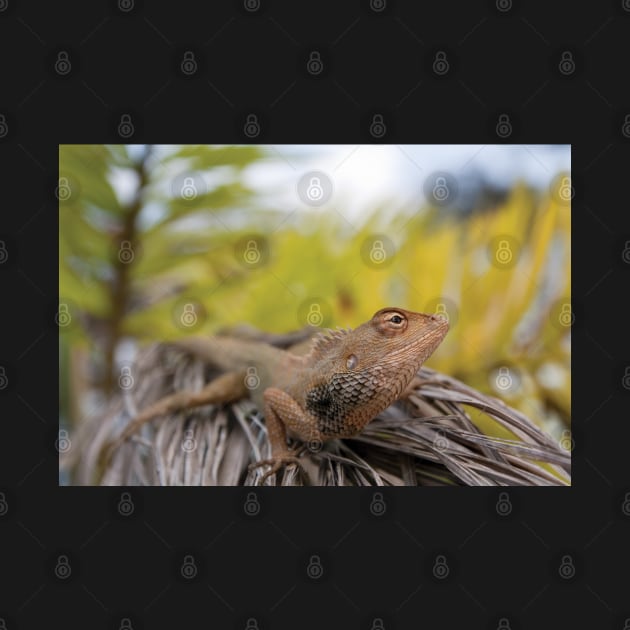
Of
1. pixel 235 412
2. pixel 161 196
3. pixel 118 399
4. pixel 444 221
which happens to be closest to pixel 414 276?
pixel 444 221

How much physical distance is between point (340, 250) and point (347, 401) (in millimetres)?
1296

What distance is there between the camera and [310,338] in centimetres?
384

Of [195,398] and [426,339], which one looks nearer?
[426,339]

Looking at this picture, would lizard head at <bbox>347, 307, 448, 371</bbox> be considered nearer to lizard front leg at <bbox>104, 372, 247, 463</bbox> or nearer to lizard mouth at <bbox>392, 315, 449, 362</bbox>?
lizard mouth at <bbox>392, 315, 449, 362</bbox>

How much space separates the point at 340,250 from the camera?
417 cm

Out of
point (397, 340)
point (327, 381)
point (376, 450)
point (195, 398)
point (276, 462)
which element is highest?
point (397, 340)

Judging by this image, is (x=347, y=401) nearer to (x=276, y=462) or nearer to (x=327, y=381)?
(x=327, y=381)

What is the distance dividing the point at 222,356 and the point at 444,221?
1.77 meters

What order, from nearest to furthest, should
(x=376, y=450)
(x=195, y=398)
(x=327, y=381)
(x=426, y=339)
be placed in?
(x=426, y=339), (x=327, y=381), (x=376, y=450), (x=195, y=398)

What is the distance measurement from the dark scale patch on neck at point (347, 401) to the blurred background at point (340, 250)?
74 cm

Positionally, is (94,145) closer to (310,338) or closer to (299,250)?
(299,250)

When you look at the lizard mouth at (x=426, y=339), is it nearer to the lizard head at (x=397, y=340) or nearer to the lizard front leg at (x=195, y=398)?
the lizard head at (x=397, y=340)

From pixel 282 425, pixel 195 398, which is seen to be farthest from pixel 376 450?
pixel 195 398

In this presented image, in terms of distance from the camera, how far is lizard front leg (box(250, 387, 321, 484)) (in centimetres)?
338
